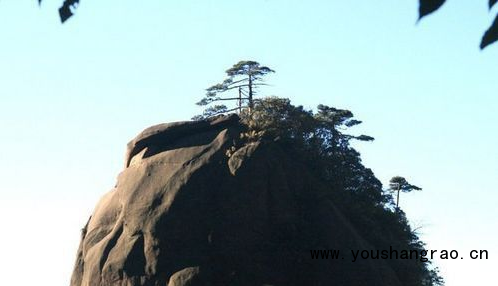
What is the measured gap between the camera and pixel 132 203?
4109 cm

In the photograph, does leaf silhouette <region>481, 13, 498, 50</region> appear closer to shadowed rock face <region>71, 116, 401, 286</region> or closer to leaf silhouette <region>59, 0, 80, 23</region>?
leaf silhouette <region>59, 0, 80, 23</region>

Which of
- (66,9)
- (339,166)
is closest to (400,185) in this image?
(339,166)

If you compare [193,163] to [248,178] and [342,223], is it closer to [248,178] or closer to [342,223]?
[248,178]

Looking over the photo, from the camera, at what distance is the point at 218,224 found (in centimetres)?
3919

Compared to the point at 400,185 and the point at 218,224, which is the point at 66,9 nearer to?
the point at 218,224

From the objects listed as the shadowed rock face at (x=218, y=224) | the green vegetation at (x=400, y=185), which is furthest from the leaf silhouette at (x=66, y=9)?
the green vegetation at (x=400, y=185)

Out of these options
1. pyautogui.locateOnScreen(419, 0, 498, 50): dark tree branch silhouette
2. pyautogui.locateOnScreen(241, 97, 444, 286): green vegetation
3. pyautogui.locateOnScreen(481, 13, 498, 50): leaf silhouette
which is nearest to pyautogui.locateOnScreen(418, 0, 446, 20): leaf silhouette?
pyautogui.locateOnScreen(419, 0, 498, 50): dark tree branch silhouette

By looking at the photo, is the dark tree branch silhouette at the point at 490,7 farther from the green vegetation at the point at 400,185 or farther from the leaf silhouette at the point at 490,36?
the green vegetation at the point at 400,185

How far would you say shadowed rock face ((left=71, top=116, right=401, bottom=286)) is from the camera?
126 feet

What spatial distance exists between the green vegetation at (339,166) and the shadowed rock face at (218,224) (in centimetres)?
80

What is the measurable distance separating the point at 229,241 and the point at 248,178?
3.11m

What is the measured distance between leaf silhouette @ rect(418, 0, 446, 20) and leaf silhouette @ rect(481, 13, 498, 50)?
0.55 ft

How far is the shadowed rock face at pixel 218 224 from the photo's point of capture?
38406mm

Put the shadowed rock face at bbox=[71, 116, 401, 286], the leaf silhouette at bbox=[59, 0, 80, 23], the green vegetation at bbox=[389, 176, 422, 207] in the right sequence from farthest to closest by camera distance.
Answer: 1. the green vegetation at bbox=[389, 176, 422, 207]
2. the shadowed rock face at bbox=[71, 116, 401, 286]
3. the leaf silhouette at bbox=[59, 0, 80, 23]
